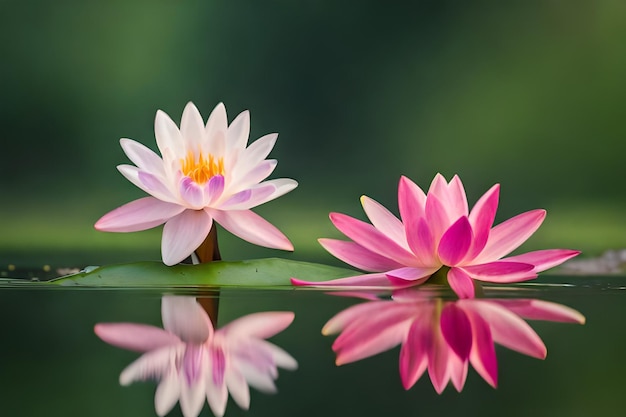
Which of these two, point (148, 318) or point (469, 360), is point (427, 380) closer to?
point (469, 360)

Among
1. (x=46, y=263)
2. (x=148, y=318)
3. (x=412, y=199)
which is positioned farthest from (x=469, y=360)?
(x=46, y=263)

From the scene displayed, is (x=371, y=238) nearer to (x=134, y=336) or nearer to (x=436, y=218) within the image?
(x=436, y=218)

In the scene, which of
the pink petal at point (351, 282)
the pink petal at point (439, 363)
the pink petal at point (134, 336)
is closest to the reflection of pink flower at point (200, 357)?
the pink petal at point (134, 336)

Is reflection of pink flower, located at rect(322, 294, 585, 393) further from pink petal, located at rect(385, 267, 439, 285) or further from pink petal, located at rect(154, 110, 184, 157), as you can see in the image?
pink petal, located at rect(154, 110, 184, 157)

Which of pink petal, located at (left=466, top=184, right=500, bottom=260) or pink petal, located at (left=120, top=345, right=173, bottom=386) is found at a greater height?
pink petal, located at (left=466, top=184, right=500, bottom=260)

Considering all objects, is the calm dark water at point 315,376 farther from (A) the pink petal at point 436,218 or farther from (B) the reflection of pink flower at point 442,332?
(A) the pink petal at point 436,218

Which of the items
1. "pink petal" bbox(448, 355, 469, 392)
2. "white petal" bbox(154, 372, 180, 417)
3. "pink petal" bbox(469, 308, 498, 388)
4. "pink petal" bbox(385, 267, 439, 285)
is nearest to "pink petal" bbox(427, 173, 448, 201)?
"pink petal" bbox(385, 267, 439, 285)
